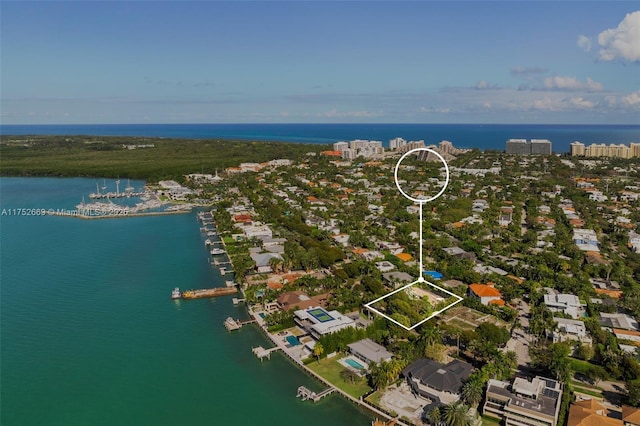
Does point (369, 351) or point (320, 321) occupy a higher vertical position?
point (320, 321)

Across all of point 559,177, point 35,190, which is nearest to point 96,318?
point 35,190

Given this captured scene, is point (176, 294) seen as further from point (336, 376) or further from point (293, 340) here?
point (336, 376)

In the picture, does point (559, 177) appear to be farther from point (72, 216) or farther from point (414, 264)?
point (72, 216)

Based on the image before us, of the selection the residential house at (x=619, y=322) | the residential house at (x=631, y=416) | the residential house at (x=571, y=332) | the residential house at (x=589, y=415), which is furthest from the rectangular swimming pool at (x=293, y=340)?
the residential house at (x=619, y=322)

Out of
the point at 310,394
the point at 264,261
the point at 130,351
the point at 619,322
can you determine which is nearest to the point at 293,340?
the point at 310,394

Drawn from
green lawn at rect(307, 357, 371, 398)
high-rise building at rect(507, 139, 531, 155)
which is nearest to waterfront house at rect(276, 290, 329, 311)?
green lawn at rect(307, 357, 371, 398)

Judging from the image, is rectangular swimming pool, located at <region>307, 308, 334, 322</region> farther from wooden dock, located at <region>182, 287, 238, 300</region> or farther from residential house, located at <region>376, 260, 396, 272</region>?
residential house, located at <region>376, 260, 396, 272</region>
